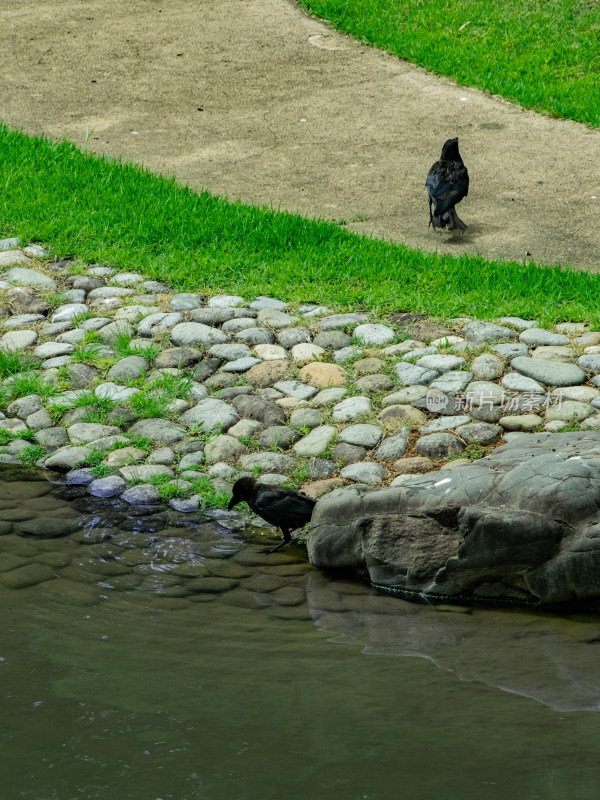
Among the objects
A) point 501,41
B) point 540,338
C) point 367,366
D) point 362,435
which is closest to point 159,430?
point 362,435

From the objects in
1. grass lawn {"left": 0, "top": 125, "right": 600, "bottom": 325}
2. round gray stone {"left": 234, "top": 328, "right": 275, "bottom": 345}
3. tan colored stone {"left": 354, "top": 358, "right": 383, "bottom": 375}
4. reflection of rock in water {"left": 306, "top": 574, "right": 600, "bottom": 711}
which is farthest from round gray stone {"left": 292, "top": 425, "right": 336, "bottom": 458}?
grass lawn {"left": 0, "top": 125, "right": 600, "bottom": 325}

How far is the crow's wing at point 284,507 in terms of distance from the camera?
4902mm

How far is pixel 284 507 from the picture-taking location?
490cm

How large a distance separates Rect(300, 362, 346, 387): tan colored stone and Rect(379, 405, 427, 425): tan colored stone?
43cm

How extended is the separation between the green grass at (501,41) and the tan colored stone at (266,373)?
555 centimetres

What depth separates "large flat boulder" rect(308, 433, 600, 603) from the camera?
170 inches

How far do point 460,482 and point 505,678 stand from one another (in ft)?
3.58

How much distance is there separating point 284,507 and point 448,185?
3770 mm

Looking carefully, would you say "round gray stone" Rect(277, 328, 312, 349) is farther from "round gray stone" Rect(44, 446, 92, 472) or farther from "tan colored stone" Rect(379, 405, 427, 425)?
"round gray stone" Rect(44, 446, 92, 472)

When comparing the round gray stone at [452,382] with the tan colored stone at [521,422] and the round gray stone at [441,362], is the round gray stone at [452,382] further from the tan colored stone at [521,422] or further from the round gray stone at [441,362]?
the tan colored stone at [521,422]

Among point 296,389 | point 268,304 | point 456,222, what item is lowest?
point 296,389

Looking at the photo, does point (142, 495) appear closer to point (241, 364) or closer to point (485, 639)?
point (241, 364)

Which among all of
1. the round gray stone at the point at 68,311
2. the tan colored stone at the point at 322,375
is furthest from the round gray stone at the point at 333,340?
the round gray stone at the point at 68,311

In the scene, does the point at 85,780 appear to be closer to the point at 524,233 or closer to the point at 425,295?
the point at 425,295
